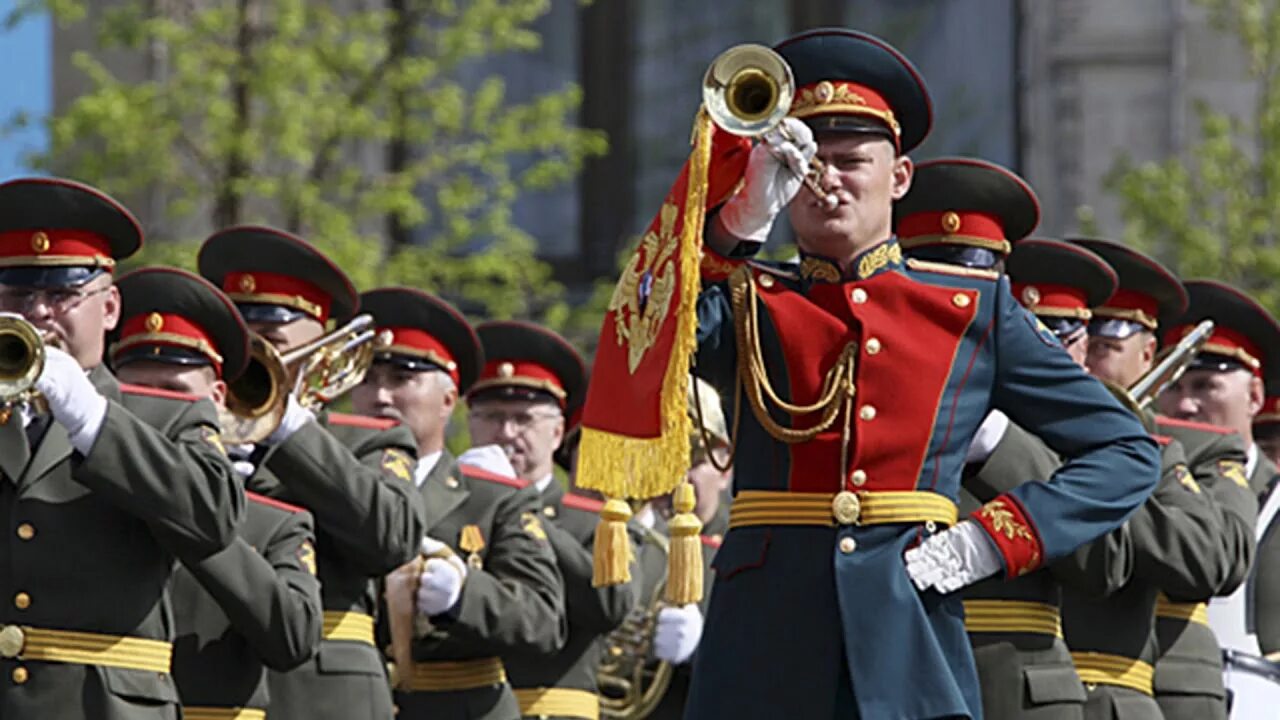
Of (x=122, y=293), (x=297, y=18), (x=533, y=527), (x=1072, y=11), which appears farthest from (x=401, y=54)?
(x=122, y=293)

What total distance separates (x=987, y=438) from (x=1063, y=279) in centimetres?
170

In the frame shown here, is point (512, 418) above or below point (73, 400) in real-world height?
below

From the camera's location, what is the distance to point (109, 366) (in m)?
9.34

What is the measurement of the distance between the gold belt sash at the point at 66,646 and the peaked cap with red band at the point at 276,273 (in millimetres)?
2339

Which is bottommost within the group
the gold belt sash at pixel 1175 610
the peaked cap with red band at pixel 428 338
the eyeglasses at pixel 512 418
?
the gold belt sash at pixel 1175 610

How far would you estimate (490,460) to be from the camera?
431 inches

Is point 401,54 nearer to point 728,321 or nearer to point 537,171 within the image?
point 537,171

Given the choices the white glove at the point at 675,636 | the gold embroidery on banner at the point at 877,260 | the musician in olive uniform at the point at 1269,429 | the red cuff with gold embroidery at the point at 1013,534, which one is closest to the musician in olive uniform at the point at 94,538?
the gold embroidery on banner at the point at 877,260

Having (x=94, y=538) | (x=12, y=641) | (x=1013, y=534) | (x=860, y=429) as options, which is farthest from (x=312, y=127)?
(x=1013, y=534)

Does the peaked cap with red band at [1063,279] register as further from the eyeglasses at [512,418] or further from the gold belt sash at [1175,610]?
the eyeglasses at [512,418]

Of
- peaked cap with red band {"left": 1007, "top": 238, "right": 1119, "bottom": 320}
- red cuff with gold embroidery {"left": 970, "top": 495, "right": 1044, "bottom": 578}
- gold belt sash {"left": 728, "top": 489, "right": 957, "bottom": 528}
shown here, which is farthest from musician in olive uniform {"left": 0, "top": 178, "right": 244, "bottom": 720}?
peaked cap with red band {"left": 1007, "top": 238, "right": 1119, "bottom": 320}

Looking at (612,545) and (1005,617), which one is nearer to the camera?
(612,545)

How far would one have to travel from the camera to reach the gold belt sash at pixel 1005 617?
8.82 metres

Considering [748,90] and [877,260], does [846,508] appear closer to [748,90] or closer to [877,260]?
[877,260]
